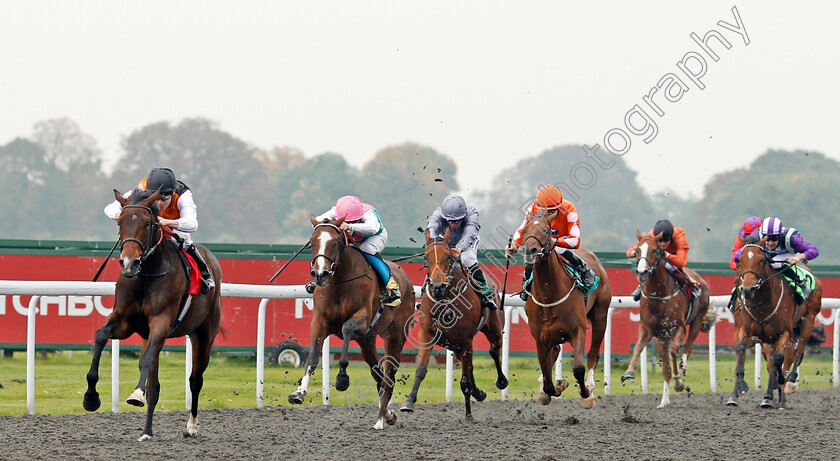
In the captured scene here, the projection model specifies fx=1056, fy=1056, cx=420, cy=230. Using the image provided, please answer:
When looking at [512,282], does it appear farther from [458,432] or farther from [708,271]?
[458,432]

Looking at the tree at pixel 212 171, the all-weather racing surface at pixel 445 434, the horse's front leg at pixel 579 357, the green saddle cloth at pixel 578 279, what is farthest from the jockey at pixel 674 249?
the tree at pixel 212 171

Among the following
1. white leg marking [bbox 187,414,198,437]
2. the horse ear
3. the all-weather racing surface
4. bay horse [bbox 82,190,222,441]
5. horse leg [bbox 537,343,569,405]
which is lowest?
the all-weather racing surface

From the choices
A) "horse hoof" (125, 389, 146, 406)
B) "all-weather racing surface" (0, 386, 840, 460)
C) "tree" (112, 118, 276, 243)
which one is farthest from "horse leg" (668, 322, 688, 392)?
"tree" (112, 118, 276, 243)

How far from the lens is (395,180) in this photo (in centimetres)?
5100

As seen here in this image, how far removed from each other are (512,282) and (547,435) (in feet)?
17.0

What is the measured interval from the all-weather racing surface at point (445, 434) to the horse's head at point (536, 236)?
4.10 ft

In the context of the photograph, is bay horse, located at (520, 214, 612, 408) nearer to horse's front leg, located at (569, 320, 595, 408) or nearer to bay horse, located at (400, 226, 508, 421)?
horse's front leg, located at (569, 320, 595, 408)

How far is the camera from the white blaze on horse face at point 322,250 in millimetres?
7027

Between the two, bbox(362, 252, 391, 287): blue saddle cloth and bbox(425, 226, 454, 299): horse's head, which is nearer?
bbox(425, 226, 454, 299): horse's head

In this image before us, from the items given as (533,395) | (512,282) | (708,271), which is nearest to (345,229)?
(533,395)

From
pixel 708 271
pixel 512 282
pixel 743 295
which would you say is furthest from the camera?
pixel 708 271

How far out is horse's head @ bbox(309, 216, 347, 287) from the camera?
7031 mm

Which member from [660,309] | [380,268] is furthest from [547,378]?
[660,309]

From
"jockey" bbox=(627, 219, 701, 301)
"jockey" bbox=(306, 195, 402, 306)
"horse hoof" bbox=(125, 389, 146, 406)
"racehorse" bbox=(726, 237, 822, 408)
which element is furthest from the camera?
"jockey" bbox=(627, 219, 701, 301)
